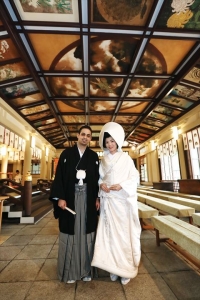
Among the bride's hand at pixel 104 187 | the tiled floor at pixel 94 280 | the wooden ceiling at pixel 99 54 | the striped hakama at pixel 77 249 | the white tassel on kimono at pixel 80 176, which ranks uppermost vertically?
the wooden ceiling at pixel 99 54

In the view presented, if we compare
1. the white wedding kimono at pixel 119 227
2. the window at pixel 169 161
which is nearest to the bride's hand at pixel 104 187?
the white wedding kimono at pixel 119 227

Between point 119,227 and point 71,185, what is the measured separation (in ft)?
2.40

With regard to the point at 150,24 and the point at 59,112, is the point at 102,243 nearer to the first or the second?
the point at 150,24

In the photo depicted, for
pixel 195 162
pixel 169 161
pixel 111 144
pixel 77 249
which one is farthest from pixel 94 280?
pixel 169 161

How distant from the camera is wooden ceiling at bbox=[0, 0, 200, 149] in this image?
3.23m

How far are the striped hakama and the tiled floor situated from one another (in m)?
0.11

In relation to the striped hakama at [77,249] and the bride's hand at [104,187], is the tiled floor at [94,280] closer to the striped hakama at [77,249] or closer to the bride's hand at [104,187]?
the striped hakama at [77,249]

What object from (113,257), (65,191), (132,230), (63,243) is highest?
(65,191)

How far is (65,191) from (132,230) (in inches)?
35.0

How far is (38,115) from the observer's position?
8484 millimetres

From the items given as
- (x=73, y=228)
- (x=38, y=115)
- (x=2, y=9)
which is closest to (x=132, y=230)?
(x=73, y=228)

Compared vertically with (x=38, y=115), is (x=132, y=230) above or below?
below

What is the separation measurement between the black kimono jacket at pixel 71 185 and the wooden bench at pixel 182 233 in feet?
3.00

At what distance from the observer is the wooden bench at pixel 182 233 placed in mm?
1472
